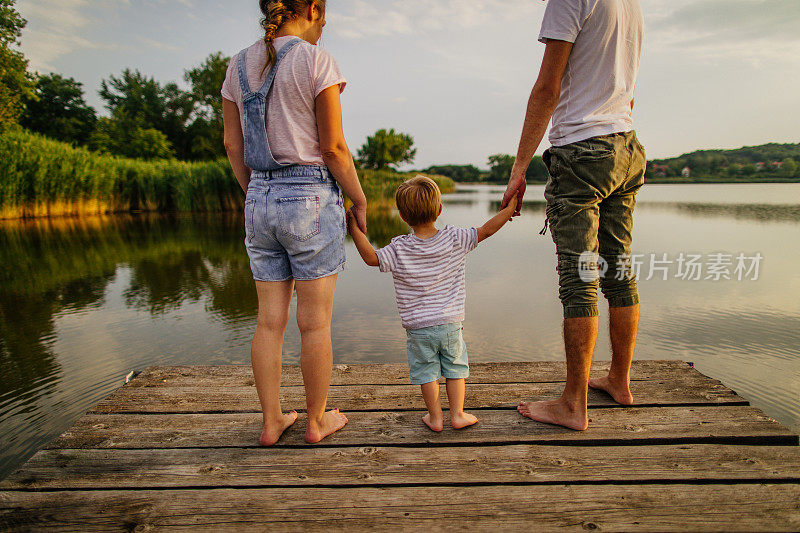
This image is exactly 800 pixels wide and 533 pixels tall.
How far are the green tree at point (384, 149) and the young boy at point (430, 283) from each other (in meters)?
51.6

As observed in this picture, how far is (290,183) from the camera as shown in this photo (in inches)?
60.7

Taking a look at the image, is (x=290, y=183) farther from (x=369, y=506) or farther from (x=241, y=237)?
(x=241, y=237)

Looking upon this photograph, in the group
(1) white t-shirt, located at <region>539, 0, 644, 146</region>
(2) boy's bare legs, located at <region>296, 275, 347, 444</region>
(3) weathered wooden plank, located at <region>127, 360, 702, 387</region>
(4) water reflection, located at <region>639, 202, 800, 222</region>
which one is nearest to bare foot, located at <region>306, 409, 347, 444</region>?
(2) boy's bare legs, located at <region>296, 275, 347, 444</region>

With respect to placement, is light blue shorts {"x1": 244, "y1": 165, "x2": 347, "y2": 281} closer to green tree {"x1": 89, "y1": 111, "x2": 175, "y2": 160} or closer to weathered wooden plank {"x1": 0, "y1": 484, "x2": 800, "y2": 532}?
weathered wooden plank {"x1": 0, "y1": 484, "x2": 800, "y2": 532}

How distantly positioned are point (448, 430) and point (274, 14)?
5.62 feet

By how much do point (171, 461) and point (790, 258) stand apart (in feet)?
27.0

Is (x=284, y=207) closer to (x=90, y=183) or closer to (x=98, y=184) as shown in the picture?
(x=90, y=183)

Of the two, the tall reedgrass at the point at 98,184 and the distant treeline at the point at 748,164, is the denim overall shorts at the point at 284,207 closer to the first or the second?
the distant treeline at the point at 748,164

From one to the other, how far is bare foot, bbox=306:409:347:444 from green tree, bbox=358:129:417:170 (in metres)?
51.8

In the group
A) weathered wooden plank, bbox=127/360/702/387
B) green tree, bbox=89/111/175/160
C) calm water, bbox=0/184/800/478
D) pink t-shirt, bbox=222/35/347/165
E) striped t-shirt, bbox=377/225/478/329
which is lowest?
calm water, bbox=0/184/800/478

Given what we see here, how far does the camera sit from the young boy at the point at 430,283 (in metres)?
1.71

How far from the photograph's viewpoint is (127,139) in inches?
1500

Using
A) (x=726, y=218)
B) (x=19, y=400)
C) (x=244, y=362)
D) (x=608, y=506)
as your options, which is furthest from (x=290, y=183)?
(x=726, y=218)

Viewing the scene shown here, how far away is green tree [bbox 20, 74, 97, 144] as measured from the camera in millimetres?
37156
